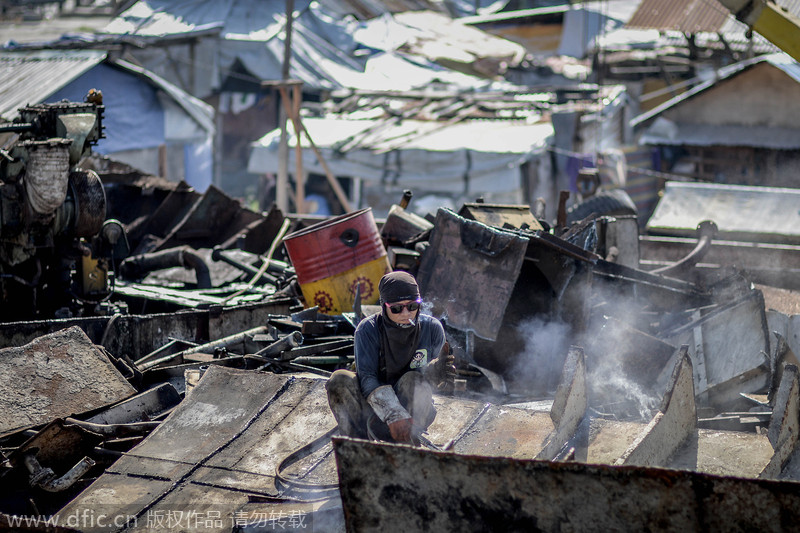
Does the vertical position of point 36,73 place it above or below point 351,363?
above

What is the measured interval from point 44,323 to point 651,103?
19546mm

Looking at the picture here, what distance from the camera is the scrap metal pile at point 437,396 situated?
12.7 ft

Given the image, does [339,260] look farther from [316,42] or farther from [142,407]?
[316,42]

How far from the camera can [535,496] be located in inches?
146

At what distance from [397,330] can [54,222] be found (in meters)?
4.67

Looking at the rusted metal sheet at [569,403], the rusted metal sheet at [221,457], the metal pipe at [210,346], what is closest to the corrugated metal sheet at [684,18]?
the metal pipe at [210,346]

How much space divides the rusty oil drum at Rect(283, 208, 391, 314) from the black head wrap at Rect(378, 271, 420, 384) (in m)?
3.04

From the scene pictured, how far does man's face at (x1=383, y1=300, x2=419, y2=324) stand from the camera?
4.43 metres

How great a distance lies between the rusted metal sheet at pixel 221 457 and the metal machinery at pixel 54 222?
9.28 ft

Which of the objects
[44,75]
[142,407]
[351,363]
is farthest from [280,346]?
[44,75]

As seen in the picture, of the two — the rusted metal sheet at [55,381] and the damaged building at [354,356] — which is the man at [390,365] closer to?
the damaged building at [354,356]

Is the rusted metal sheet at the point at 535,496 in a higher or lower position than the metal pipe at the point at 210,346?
higher

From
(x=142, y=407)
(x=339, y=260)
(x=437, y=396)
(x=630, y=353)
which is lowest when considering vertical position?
(x=142, y=407)

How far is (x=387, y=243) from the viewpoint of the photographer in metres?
8.45
